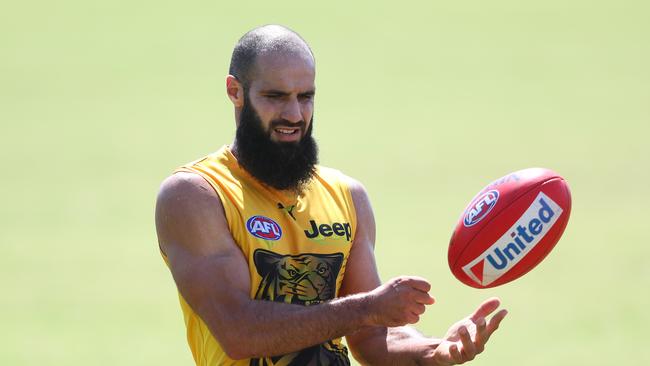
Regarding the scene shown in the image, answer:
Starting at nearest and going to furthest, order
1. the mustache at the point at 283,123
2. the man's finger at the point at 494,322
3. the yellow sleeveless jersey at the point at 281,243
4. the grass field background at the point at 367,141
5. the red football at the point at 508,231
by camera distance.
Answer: the man's finger at the point at 494,322 → the yellow sleeveless jersey at the point at 281,243 → the mustache at the point at 283,123 → the red football at the point at 508,231 → the grass field background at the point at 367,141

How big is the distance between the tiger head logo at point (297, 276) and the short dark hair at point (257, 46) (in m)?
0.82

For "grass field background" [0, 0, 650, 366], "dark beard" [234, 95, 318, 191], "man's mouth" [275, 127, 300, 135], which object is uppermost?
"man's mouth" [275, 127, 300, 135]

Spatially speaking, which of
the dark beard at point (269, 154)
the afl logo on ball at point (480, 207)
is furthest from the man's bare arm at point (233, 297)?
the afl logo on ball at point (480, 207)

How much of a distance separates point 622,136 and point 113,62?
43.3 feet

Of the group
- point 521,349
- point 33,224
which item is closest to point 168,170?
point 33,224

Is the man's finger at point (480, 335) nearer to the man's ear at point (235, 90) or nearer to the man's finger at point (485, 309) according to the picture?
the man's finger at point (485, 309)

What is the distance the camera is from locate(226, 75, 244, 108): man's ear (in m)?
5.99

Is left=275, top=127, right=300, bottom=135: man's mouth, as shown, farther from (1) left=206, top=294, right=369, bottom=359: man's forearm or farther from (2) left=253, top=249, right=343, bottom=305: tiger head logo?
(1) left=206, top=294, right=369, bottom=359: man's forearm

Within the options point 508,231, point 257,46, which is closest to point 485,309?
point 508,231

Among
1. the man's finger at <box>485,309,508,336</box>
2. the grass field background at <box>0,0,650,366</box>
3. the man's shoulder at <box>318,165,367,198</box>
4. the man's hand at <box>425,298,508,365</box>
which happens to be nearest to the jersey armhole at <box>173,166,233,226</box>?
the man's shoulder at <box>318,165,367,198</box>

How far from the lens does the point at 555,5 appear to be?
35.5 metres

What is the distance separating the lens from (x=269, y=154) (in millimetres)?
5863

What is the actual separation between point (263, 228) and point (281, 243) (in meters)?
0.11

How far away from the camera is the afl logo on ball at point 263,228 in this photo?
5723 mm
